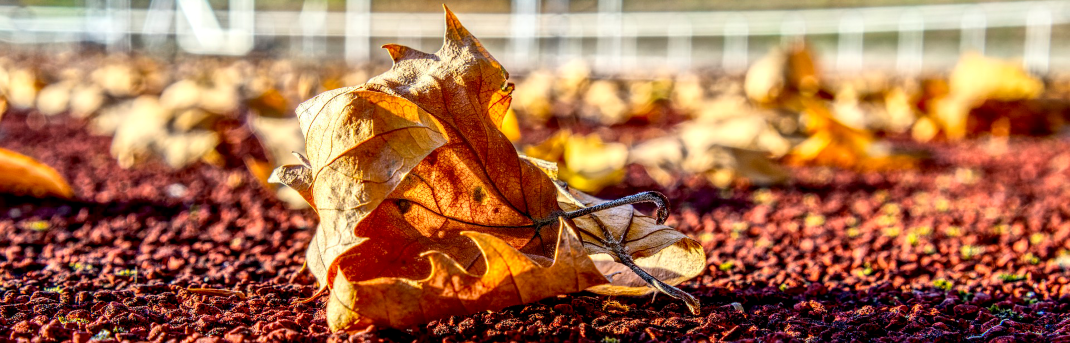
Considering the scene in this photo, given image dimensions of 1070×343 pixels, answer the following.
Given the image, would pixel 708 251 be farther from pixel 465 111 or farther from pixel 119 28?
pixel 119 28

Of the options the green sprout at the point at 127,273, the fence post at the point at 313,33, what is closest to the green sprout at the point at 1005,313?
the green sprout at the point at 127,273

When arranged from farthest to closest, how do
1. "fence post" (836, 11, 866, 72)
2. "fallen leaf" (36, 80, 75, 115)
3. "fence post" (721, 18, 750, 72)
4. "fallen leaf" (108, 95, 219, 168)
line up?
"fence post" (721, 18, 750, 72) < "fence post" (836, 11, 866, 72) < "fallen leaf" (36, 80, 75, 115) < "fallen leaf" (108, 95, 219, 168)

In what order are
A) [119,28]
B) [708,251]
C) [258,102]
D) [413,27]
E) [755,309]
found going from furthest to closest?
[413,27], [119,28], [258,102], [708,251], [755,309]

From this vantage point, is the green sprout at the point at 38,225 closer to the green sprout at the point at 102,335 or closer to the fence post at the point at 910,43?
the green sprout at the point at 102,335

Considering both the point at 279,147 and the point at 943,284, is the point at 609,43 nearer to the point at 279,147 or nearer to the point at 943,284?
the point at 279,147

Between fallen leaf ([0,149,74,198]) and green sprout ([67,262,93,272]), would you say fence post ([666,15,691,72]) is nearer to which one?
fallen leaf ([0,149,74,198])

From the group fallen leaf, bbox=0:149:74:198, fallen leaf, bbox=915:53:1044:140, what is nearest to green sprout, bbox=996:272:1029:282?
fallen leaf, bbox=0:149:74:198

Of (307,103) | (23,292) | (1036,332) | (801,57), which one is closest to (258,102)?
(23,292)
